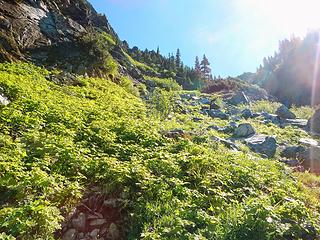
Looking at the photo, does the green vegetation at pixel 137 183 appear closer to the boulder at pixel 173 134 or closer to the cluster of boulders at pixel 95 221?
the cluster of boulders at pixel 95 221

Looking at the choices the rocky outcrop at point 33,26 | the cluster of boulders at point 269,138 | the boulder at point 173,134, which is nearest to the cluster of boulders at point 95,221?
the boulder at point 173,134

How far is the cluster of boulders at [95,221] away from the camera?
604 centimetres

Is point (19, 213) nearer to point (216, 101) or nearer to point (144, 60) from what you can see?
point (216, 101)

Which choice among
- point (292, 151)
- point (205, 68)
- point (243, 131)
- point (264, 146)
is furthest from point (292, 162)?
point (205, 68)

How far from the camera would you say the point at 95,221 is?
644cm

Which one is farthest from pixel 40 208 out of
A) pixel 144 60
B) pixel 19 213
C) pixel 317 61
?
pixel 144 60

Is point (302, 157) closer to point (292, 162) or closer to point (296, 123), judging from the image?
point (292, 162)

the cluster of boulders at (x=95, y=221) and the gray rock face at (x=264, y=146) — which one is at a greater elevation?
the gray rock face at (x=264, y=146)

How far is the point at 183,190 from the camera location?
7141 millimetres

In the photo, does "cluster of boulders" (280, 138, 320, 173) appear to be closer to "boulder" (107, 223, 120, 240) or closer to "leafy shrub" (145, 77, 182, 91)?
"boulder" (107, 223, 120, 240)

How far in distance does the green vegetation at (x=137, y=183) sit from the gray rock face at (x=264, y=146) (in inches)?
125

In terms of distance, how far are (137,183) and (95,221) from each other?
1119mm

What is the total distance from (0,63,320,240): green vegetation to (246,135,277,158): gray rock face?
3.17 meters

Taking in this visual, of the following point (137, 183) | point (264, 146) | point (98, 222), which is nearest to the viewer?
point (98, 222)
